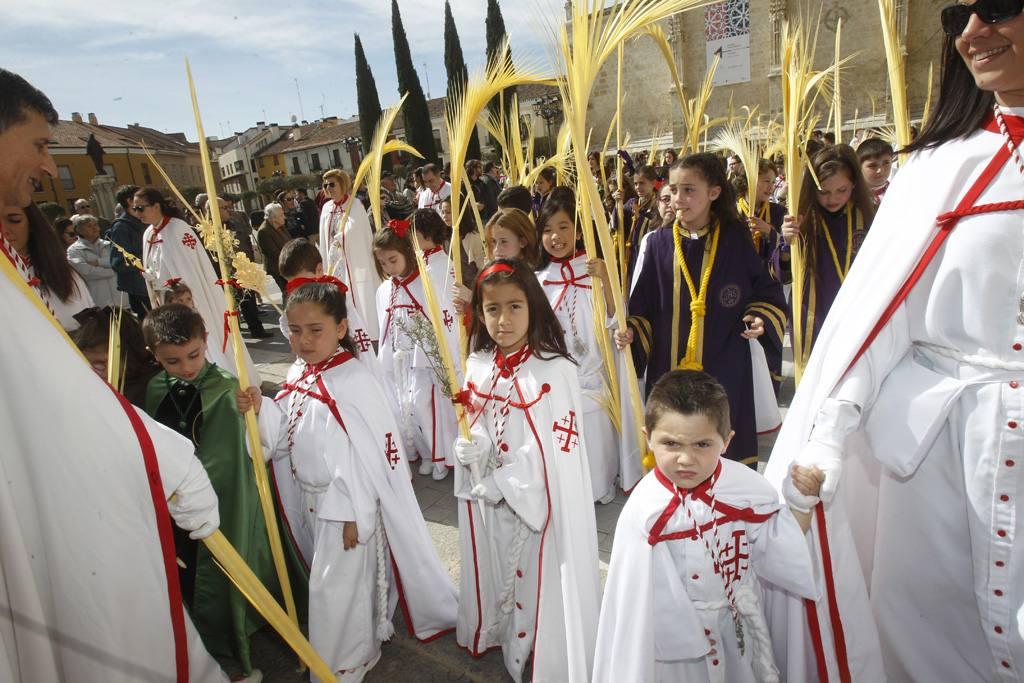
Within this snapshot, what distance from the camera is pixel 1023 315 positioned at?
1544 millimetres

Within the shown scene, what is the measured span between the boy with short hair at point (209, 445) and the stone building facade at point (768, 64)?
84.4 ft

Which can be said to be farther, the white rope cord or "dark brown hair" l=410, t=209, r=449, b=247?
"dark brown hair" l=410, t=209, r=449, b=247

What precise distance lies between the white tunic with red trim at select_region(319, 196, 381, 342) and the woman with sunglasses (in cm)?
544

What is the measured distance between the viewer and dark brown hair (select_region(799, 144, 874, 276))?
3744 mm

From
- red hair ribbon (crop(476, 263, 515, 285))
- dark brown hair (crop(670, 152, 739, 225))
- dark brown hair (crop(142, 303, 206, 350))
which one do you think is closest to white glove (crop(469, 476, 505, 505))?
red hair ribbon (crop(476, 263, 515, 285))

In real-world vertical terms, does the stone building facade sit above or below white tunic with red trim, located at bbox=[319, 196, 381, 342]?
above

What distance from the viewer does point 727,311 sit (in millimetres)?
3240

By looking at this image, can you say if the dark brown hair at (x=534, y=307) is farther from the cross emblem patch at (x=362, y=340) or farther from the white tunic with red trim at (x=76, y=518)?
the cross emblem patch at (x=362, y=340)

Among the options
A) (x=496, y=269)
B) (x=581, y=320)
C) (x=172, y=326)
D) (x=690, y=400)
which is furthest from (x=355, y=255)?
(x=690, y=400)

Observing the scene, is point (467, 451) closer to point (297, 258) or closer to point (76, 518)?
point (76, 518)

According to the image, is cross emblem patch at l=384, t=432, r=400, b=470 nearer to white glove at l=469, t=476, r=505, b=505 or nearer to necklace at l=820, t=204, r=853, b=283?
white glove at l=469, t=476, r=505, b=505

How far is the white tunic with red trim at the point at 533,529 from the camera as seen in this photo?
7.28 feet

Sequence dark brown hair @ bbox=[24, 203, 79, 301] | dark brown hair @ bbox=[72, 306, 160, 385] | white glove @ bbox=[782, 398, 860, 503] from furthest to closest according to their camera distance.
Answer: dark brown hair @ bbox=[24, 203, 79, 301]
dark brown hair @ bbox=[72, 306, 160, 385]
white glove @ bbox=[782, 398, 860, 503]

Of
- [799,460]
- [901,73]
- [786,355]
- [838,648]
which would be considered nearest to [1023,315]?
[799,460]
